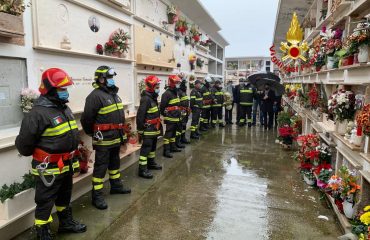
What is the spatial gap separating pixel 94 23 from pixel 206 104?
230 inches

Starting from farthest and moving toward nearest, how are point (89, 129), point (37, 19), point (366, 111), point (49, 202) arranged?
point (89, 129) < point (37, 19) < point (49, 202) < point (366, 111)

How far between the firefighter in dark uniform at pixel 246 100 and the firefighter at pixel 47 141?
9086mm

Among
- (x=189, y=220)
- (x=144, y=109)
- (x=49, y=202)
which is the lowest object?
(x=189, y=220)

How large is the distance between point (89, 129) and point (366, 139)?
354cm

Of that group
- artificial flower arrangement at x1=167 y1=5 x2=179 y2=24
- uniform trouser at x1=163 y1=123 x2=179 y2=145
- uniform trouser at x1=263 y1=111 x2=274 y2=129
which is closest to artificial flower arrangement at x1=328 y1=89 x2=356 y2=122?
uniform trouser at x1=163 y1=123 x2=179 y2=145

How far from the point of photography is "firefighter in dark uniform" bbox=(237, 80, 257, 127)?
11.6 meters

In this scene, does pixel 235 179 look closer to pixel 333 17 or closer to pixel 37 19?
pixel 333 17

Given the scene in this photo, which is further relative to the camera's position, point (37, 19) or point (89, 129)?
point (89, 129)

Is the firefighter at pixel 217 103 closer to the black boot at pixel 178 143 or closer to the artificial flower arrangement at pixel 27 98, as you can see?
the black boot at pixel 178 143

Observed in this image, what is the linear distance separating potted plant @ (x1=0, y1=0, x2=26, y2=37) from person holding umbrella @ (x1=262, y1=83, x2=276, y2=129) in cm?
900

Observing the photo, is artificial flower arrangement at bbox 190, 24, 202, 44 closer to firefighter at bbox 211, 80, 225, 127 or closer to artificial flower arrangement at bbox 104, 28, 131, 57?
firefighter at bbox 211, 80, 225, 127

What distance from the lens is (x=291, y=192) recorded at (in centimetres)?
502

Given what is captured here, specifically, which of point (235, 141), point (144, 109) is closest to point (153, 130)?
point (144, 109)

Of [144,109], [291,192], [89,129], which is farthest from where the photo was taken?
[144,109]
